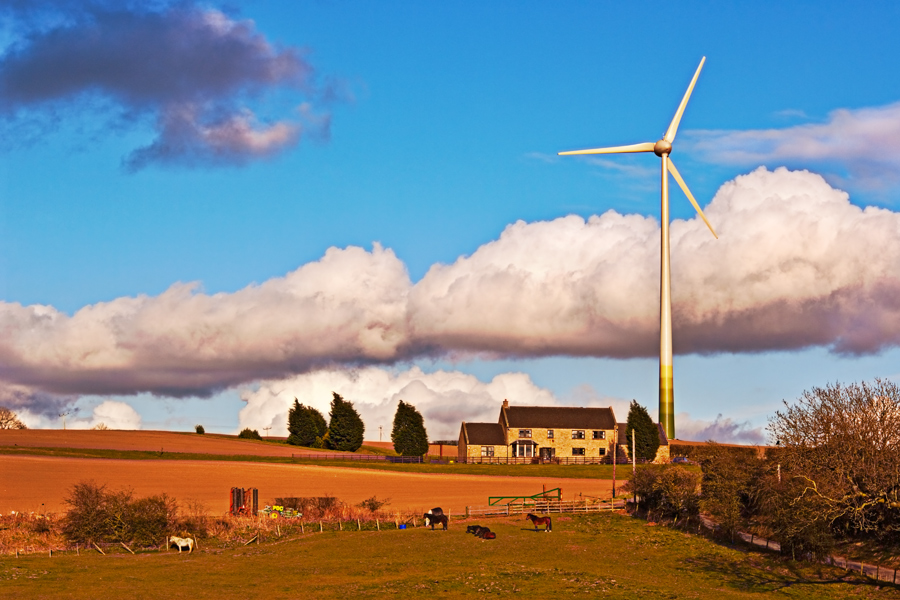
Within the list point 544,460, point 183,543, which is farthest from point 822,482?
point 544,460

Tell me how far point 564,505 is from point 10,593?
50424 mm

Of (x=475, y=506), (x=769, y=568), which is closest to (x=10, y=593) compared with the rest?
(x=769, y=568)

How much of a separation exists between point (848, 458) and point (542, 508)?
103 feet

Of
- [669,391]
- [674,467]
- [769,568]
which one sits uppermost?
[669,391]

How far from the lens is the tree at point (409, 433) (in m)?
141

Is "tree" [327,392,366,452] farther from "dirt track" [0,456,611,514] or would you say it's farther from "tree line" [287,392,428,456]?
"dirt track" [0,456,611,514]

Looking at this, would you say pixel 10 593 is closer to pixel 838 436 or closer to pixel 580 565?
pixel 580 565

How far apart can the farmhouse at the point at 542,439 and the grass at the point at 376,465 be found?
14627 millimetres

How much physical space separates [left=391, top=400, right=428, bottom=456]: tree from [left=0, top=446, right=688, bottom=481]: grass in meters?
12.9

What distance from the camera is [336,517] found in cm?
7825

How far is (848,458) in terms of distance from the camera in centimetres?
5912

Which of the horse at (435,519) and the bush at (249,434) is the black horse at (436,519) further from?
the bush at (249,434)

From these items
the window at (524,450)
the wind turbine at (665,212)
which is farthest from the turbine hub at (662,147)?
the window at (524,450)

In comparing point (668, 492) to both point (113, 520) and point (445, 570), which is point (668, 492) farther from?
point (113, 520)
